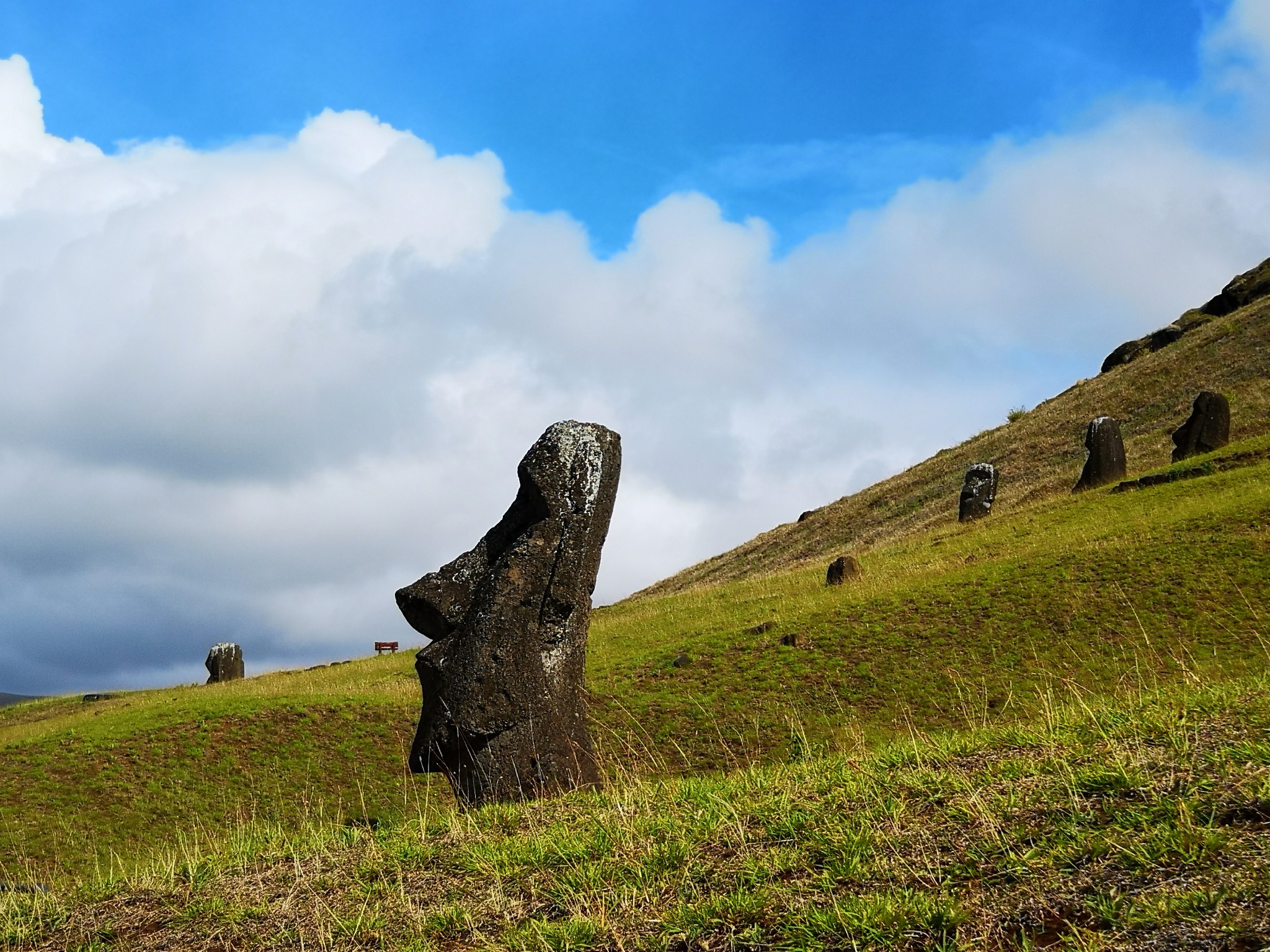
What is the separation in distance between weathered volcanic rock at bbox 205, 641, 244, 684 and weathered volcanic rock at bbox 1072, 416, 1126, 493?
3200 cm

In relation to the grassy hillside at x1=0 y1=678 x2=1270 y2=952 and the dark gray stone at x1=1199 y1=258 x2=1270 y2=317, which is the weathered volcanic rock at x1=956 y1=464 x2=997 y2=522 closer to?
the grassy hillside at x1=0 y1=678 x2=1270 y2=952

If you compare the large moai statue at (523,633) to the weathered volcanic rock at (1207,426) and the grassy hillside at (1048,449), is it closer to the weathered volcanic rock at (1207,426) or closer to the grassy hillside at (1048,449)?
the grassy hillside at (1048,449)

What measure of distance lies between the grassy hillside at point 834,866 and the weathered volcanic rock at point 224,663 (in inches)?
1267

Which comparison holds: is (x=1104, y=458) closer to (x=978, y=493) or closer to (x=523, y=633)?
(x=978, y=493)

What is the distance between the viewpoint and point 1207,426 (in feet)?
124

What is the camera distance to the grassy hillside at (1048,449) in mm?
44125

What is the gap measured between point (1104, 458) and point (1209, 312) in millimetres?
43059

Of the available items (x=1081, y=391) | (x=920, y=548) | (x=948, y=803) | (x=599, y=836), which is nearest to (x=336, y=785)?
(x=599, y=836)

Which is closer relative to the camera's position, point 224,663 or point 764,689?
point 764,689

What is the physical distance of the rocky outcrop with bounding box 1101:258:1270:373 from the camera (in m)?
68.2

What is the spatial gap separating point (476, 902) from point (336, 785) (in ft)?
39.4

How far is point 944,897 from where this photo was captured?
4.75 meters

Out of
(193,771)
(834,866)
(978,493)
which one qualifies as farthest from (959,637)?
(978,493)

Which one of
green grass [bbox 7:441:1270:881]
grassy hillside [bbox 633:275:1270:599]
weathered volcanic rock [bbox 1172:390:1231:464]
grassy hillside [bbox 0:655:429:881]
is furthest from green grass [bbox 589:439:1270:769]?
A: grassy hillside [bbox 633:275:1270:599]
